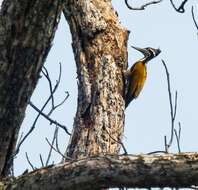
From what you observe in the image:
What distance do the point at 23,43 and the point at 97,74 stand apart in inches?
103

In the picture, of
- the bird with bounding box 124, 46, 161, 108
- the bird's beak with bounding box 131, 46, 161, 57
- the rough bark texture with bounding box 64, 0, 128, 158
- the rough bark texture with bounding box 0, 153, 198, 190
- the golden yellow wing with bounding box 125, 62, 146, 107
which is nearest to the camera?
the rough bark texture with bounding box 0, 153, 198, 190

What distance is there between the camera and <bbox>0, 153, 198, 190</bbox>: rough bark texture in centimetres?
199

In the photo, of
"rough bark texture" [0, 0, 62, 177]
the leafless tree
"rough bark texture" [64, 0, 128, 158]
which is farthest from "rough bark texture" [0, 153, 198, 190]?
"rough bark texture" [64, 0, 128, 158]

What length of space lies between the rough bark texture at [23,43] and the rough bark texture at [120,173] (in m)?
0.26

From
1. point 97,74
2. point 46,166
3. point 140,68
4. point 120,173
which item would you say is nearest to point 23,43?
point 46,166

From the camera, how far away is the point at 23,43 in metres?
2.07

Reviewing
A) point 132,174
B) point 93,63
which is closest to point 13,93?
point 132,174

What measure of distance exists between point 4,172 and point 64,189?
348mm

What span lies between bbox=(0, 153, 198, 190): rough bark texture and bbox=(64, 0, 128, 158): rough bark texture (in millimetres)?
2260

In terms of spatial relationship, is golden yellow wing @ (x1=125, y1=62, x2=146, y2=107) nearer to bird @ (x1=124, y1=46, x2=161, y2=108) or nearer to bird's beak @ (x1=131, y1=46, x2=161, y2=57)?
bird @ (x1=124, y1=46, x2=161, y2=108)

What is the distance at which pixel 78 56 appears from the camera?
15.8ft

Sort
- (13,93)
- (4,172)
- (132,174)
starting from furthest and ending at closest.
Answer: (4,172) < (13,93) < (132,174)

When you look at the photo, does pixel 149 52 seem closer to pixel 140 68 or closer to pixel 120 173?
pixel 140 68

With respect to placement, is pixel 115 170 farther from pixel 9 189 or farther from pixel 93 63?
pixel 93 63
